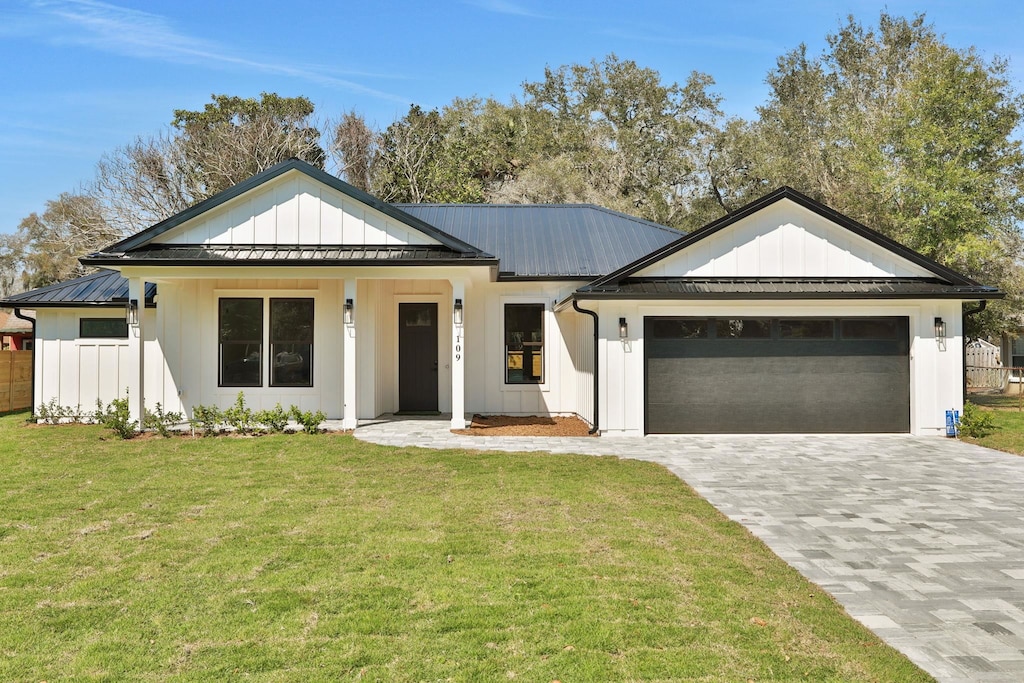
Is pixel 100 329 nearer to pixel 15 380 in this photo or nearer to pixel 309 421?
pixel 15 380

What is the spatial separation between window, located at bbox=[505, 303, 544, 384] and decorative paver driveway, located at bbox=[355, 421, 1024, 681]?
9.07 ft

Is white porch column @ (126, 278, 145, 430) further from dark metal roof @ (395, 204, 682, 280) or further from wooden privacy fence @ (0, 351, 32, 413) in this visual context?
wooden privacy fence @ (0, 351, 32, 413)

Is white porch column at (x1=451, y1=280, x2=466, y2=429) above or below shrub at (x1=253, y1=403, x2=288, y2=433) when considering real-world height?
above

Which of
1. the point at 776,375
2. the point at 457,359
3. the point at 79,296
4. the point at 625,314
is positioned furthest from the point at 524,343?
the point at 79,296

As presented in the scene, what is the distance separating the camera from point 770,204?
38.0ft

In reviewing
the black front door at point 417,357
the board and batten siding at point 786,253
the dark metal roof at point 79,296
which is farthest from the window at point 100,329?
the board and batten siding at point 786,253

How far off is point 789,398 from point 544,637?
9.51 metres

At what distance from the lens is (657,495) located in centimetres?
705

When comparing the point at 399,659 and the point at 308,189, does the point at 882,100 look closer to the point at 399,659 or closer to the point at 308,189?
the point at 308,189

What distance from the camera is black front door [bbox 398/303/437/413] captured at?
14133mm

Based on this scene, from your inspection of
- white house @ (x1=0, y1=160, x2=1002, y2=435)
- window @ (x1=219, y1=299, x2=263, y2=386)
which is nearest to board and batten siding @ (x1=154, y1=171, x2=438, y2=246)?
white house @ (x1=0, y1=160, x2=1002, y2=435)

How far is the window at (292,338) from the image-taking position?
1295 cm

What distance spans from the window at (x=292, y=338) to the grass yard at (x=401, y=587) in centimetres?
535

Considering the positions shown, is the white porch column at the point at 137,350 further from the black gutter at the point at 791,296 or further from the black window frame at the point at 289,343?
the black gutter at the point at 791,296
